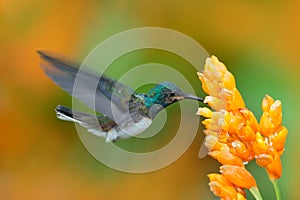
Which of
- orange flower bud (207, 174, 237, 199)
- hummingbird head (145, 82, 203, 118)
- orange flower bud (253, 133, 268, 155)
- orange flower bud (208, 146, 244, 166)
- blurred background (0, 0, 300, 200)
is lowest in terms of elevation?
orange flower bud (207, 174, 237, 199)

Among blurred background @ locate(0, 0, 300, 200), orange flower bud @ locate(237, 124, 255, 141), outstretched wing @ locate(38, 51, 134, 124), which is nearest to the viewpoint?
orange flower bud @ locate(237, 124, 255, 141)

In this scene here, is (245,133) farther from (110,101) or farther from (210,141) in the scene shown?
(110,101)

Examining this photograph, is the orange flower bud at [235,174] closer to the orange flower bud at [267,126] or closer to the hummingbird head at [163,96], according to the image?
the orange flower bud at [267,126]

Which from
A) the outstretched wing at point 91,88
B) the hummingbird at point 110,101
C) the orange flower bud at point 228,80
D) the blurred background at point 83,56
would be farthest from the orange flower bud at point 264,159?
the blurred background at point 83,56

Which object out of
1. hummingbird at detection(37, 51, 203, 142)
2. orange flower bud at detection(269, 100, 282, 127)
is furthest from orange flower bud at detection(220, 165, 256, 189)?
hummingbird at detection(37, 51, 203, 142)

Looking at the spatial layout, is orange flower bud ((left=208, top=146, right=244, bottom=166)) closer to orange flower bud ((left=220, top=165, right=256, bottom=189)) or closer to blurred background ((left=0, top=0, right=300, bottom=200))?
orange flower bud ((left=220, top=165, right=256, bottom=189))

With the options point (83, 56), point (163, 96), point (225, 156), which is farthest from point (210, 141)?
point (83, 56)

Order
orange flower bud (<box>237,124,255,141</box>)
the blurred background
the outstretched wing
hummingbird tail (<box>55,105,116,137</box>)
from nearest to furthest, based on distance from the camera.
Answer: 1. orange flower bud (<box>237,124,255,141</box>)
2. the outstretched wing
3. hummingbird tail (<box>55,105,116,137</box>)
4. the blurred background

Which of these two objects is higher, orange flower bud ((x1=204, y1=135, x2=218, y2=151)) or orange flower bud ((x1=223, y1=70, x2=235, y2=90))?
orange flower bud ((x1=223, y1=70, x2=235, y2=90))
